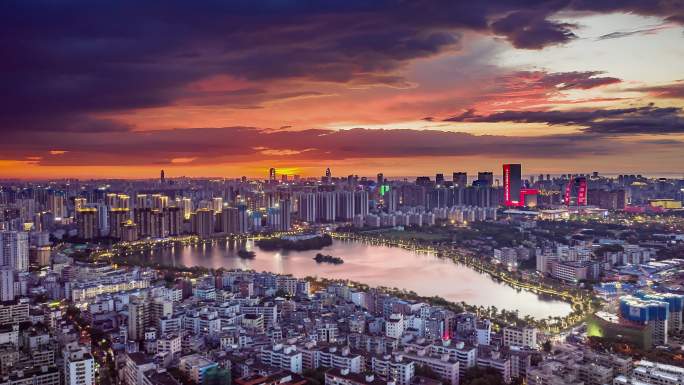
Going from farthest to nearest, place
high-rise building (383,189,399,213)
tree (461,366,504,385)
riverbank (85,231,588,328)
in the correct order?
high-rise building (383,189,399,213), riverbank (85,231,588,328), tree (461,366,504,385)

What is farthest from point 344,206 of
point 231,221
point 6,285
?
point 6,285

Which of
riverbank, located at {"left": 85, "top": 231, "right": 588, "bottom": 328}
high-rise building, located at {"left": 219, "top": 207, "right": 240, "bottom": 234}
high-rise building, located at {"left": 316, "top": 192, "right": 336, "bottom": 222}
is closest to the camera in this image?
riverbank, located at {"left": 85, "top": 231, "right": 588, "bottom": 328}

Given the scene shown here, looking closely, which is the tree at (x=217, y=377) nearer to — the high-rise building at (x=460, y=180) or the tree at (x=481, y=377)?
the tree at (x=481, y=377)

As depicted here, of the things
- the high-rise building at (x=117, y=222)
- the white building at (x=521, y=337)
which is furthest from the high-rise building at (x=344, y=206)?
the white building at (x=521, y=337)

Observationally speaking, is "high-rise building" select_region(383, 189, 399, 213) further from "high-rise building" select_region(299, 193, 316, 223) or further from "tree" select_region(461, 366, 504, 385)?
"tree" select_region(461, 366, 504, 385)

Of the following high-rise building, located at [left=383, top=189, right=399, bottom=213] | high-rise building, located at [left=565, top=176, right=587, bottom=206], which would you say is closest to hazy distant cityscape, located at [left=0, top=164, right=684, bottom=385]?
high-rise building, located at [left=565, top=176, right=587, bottom=206]

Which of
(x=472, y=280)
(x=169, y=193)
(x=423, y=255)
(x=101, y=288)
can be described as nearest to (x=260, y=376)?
(x=101, y=288)

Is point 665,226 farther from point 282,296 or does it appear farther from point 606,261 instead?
point 282,296
